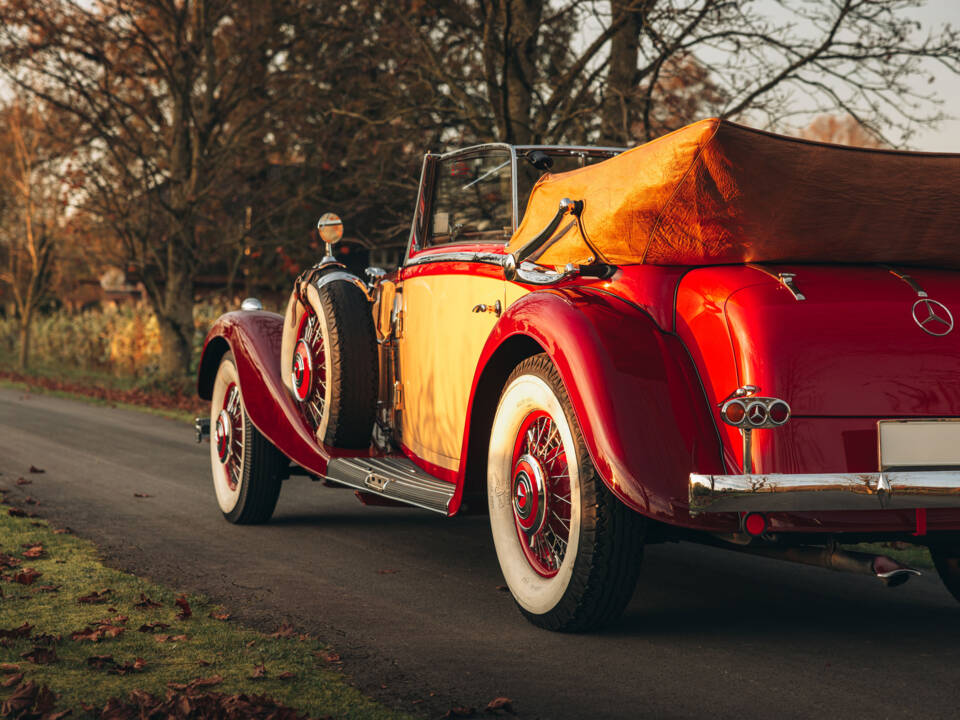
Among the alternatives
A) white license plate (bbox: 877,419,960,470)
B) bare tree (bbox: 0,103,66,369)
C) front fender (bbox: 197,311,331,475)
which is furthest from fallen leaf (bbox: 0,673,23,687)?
bare tree (bbox: 0,103,66,369)

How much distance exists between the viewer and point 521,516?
4.50 metres

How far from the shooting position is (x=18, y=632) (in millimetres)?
4238

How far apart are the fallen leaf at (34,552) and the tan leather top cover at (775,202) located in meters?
3.42

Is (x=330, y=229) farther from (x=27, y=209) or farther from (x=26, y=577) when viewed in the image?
(x=27, y=209)

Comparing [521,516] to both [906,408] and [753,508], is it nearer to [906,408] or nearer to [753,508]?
[753,508]

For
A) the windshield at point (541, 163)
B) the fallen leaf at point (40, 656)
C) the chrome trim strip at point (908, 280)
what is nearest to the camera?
the fallen leaf at point (40, 656)

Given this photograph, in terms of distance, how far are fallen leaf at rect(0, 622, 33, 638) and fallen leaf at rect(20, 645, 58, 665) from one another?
0.26 metres

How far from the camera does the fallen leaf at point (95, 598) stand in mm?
4777

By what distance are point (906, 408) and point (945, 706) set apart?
3.19 feet

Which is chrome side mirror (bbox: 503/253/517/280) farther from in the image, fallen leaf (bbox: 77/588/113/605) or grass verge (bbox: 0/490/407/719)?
fallen leaf (bbox: 77/588/113/605)

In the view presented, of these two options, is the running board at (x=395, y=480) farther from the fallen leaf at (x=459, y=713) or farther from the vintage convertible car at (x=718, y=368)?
the fallen leaf at (x=459, y=713)

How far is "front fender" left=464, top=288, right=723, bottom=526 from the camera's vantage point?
12.5 feet

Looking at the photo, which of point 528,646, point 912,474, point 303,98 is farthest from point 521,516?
point 303,98

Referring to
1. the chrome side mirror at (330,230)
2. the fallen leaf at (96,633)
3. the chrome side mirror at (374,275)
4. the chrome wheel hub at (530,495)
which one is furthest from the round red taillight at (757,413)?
the chrome side mirror at (330,230)
